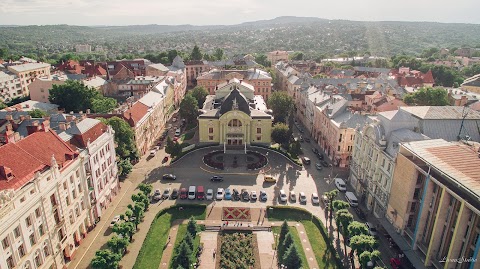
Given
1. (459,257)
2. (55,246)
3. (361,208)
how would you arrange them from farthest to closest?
(361,208) → (55,246) → (459,257)

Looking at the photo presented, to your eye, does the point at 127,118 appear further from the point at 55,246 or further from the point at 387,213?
the point at 387,213

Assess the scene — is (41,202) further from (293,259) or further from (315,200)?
(315,200)

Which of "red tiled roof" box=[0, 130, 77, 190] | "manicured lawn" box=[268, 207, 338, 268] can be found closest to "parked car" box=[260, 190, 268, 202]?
"manicured lawn" box=[268, 207, 338, 268]

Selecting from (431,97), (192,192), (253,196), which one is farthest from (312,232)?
(431,97)

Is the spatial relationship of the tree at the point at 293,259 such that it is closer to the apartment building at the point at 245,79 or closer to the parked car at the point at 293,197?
the parked car at the point at 293,197

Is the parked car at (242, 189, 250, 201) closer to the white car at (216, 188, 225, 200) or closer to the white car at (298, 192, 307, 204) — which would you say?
the white car at (216, 188, 225, 200)

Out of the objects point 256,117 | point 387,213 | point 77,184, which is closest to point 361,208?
point 387,213

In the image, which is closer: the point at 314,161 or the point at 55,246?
the point at 55,246
